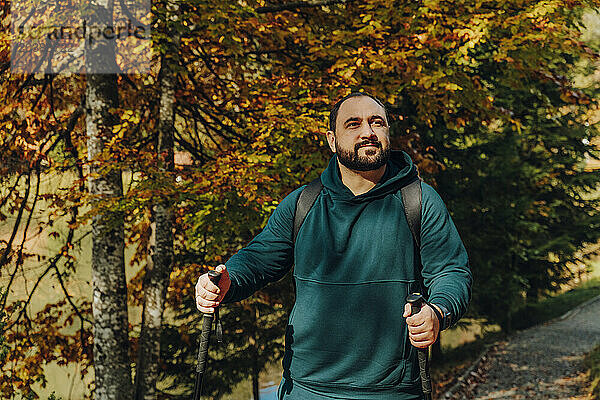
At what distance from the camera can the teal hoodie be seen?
83.8 inches

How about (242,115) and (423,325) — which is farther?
(242,115)

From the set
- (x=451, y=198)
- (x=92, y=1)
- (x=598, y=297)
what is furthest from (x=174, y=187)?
(x=598, y=297)

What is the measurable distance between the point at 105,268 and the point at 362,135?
5533 millimetres

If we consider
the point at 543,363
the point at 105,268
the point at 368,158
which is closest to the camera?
the point at 368,158

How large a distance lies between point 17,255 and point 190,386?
3267 millimetres

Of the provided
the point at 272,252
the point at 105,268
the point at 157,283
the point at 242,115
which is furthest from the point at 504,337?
the point at 272,252

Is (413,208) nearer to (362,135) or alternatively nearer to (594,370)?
(362,135)

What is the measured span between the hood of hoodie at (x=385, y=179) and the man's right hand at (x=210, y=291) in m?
0.52

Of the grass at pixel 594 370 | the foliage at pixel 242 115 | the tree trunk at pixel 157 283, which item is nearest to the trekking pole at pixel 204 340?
the foliage at pixel 242 115

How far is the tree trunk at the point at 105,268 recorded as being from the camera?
6.98 m

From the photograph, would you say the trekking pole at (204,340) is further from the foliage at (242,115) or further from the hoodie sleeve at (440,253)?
the foliage at (242,115)

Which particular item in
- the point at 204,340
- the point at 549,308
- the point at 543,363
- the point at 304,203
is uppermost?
the point at 304,203

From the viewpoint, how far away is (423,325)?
1.91 m

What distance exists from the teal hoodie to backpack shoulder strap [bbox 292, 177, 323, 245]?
0.17 ft
